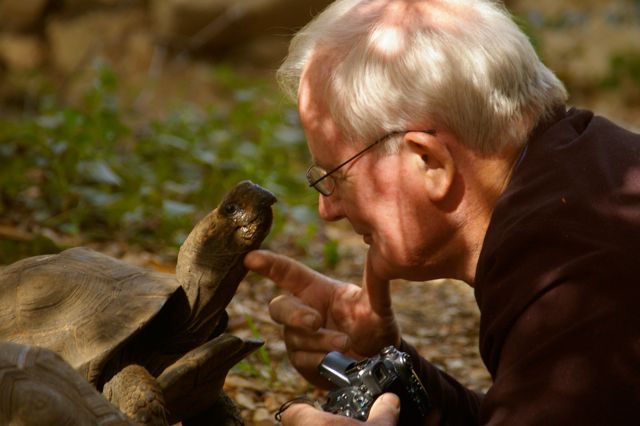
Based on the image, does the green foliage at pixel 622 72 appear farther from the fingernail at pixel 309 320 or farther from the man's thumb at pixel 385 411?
the man's thumb at pixel 385 411

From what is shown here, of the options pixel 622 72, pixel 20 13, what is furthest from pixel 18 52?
pixel 622 72

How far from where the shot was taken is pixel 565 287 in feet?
5.40

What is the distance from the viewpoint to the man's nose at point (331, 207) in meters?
2.13

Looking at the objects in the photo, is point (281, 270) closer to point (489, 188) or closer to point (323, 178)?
point (323, 178)

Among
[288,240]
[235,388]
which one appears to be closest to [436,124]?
[235,388]

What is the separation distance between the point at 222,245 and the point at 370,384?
20.3 inches

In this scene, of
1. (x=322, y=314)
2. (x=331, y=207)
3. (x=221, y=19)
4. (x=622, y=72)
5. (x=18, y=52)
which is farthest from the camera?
(x=622, y=72)

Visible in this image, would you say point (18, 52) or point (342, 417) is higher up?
point (342, 417)

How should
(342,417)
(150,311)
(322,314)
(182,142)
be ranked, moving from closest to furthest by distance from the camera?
(342,417), (150,311), (322,314), (182,142)

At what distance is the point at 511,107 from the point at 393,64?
0.83ft

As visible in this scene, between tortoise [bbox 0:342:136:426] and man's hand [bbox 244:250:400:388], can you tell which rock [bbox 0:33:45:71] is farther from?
tortoise [bbox 0:342:136:426]

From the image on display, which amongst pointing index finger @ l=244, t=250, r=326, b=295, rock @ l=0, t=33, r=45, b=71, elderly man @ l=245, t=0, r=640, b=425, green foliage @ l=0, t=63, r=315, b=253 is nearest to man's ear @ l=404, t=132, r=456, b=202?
elderly man @ l=245, t=0, r=640, b=425

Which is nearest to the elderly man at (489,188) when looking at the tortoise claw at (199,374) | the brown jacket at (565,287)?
the brown jacket at (565,287)

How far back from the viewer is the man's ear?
1881 millimetres
